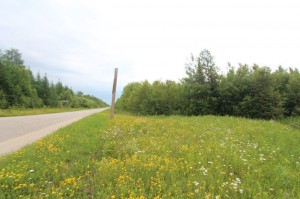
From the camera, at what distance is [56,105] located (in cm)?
6988

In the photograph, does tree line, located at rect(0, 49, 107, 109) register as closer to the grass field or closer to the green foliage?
the green foliage

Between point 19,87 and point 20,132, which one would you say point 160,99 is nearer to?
point 20,132

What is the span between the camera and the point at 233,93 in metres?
26.1

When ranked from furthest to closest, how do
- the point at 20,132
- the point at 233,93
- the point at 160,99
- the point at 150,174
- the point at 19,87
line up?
1. the point at 19,87
2. the point at 160,99
3. the point at 233,93
4. the point at 20,132
5. the point at 150,174

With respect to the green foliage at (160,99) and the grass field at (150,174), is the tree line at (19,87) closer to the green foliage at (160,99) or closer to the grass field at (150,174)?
the green foliage at (160,99)

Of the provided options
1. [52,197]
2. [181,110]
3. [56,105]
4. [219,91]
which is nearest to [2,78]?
[56,105]

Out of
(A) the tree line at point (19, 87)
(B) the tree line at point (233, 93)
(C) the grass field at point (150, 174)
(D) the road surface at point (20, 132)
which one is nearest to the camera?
(C) the grass field at point (150, 174)

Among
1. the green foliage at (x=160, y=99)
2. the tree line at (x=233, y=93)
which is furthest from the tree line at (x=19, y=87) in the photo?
the tree line at (x=233, y=93)

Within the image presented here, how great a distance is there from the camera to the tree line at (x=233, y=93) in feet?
79.3

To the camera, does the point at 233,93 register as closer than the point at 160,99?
Yes

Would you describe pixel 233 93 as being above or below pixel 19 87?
below

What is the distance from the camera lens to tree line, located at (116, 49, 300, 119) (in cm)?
2416

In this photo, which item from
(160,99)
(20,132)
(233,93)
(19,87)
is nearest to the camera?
(20,132)

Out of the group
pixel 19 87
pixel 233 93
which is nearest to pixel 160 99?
pixel 233 93
